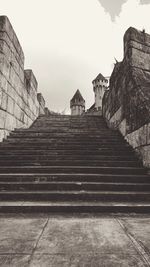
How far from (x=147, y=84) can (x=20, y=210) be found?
4810 millimetres

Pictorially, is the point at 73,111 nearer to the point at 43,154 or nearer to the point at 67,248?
the point at 43,154

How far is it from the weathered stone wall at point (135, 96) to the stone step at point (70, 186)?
0.87m

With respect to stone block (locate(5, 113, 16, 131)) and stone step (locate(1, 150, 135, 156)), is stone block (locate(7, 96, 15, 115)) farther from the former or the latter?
stone step (locate(1, 150, 135, 156))

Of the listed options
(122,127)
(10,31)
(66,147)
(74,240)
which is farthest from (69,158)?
(10,31)

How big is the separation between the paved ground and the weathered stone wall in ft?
7.18

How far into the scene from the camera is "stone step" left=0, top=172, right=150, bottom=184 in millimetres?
3861

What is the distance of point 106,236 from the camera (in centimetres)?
215

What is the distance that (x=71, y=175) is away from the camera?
3945 millimetres

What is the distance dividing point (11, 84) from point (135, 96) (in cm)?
414

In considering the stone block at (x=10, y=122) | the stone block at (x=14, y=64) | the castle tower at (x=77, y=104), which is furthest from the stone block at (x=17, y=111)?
the castle tower at (x=77, y=104)

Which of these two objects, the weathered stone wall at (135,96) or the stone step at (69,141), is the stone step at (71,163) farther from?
the stone step at (69,141)

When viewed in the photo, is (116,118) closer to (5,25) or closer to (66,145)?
(66,145)

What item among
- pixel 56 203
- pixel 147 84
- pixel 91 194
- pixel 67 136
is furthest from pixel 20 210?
pixel 147 84

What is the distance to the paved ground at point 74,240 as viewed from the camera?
1.66 m
